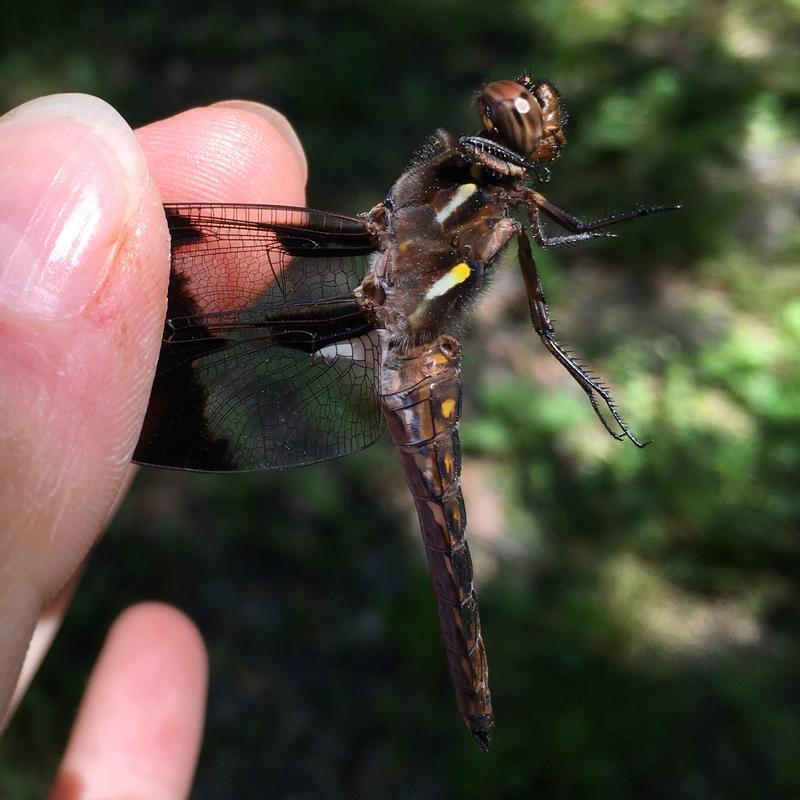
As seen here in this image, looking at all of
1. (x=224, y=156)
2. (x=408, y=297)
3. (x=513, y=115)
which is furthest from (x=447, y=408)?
(x=224, y=156)

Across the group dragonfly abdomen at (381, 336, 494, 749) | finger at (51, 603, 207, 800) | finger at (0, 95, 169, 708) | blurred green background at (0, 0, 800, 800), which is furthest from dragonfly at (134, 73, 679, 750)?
finger at (51, 603, 207, 800)

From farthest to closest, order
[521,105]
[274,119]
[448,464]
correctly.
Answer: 1. [274,119]
2. [448,464]
3. [521,105]

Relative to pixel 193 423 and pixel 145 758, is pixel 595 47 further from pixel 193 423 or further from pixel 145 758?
pixel 145 758

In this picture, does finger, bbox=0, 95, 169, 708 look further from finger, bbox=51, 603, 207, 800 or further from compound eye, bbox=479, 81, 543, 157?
finger, bbox=51, 603, 207, 800

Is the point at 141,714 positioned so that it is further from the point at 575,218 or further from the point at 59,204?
the point at 575,218

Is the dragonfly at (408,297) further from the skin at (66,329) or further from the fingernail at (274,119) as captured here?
the fingernail at (274,119)
